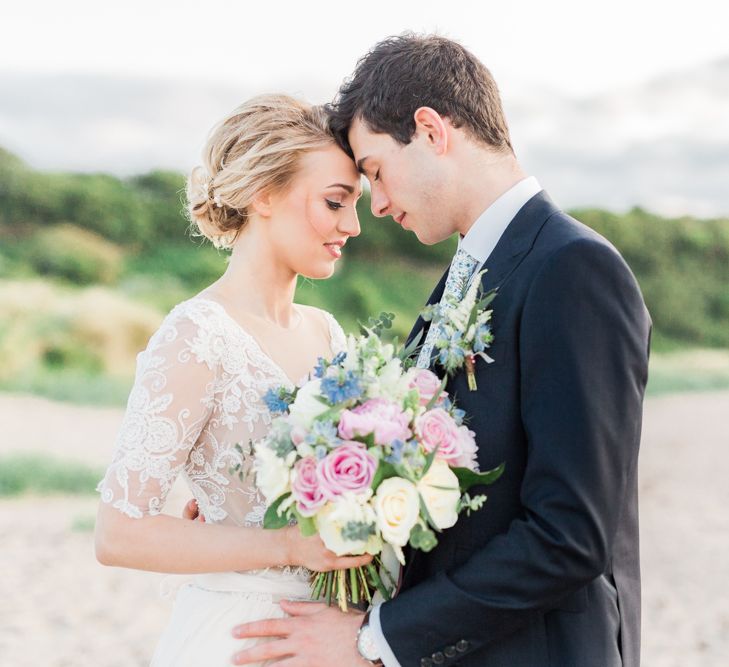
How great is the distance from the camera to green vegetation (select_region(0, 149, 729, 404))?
62.7ft

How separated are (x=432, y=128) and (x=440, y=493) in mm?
1278

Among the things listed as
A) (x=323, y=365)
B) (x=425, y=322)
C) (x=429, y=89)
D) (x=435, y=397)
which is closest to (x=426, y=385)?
(x=435, y=397)

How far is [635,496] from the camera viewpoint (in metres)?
Answer: 2.63

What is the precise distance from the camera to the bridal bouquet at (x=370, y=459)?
7.48 feet

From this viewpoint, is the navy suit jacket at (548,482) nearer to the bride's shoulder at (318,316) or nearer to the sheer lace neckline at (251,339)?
the sheer lace neckline at (251,339)

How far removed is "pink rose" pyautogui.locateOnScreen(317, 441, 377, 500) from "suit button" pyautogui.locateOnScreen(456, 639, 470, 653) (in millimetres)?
526

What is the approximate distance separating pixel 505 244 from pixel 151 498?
1.31 meters

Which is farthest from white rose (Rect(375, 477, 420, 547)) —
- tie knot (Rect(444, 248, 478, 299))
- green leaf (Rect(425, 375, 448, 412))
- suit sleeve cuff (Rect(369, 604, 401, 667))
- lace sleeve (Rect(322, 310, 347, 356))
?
lace sleeve (Rect(322, 310, 347, 356))

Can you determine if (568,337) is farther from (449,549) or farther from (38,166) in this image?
(38,166)

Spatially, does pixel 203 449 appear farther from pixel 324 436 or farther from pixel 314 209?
pixel 314 209

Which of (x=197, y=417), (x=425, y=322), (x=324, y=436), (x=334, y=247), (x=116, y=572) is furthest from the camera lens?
(x=116, y=572)

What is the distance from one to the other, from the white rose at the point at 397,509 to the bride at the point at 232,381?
0.31m

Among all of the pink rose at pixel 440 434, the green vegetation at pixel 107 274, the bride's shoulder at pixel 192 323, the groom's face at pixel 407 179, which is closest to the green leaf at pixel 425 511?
the pink rose at pixel 440 434

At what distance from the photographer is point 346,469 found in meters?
2.31
